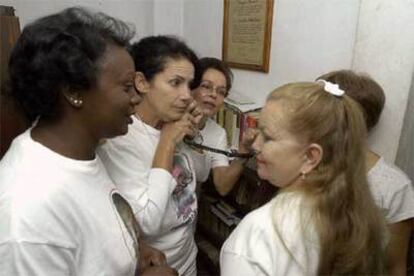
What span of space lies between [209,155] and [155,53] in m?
0.56

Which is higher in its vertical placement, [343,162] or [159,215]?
[343,162]

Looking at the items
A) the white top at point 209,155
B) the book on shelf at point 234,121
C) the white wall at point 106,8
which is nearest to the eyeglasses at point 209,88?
the white top at point 209,155

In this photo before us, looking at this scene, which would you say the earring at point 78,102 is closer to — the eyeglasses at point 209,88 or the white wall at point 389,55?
the eyeglasses at point 209,88

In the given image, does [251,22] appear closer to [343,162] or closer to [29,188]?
[343,162]

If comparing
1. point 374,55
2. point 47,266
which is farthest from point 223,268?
point 374,55

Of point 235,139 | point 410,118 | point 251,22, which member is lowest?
point 235,139

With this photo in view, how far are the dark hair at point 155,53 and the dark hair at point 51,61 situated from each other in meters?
0.50

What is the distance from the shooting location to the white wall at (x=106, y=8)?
2.29 metres

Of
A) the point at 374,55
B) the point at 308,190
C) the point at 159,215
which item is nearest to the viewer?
the point at 308,190

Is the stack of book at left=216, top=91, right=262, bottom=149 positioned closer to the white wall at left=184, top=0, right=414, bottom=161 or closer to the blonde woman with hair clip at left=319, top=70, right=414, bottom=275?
the white wall at left=184, top=0, right=414, bottom=161

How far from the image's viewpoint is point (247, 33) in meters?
2.16

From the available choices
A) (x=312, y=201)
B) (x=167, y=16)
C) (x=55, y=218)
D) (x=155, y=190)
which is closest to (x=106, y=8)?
(x=167, y=16)

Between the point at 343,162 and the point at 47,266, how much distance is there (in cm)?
65

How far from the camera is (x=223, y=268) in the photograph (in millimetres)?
800
